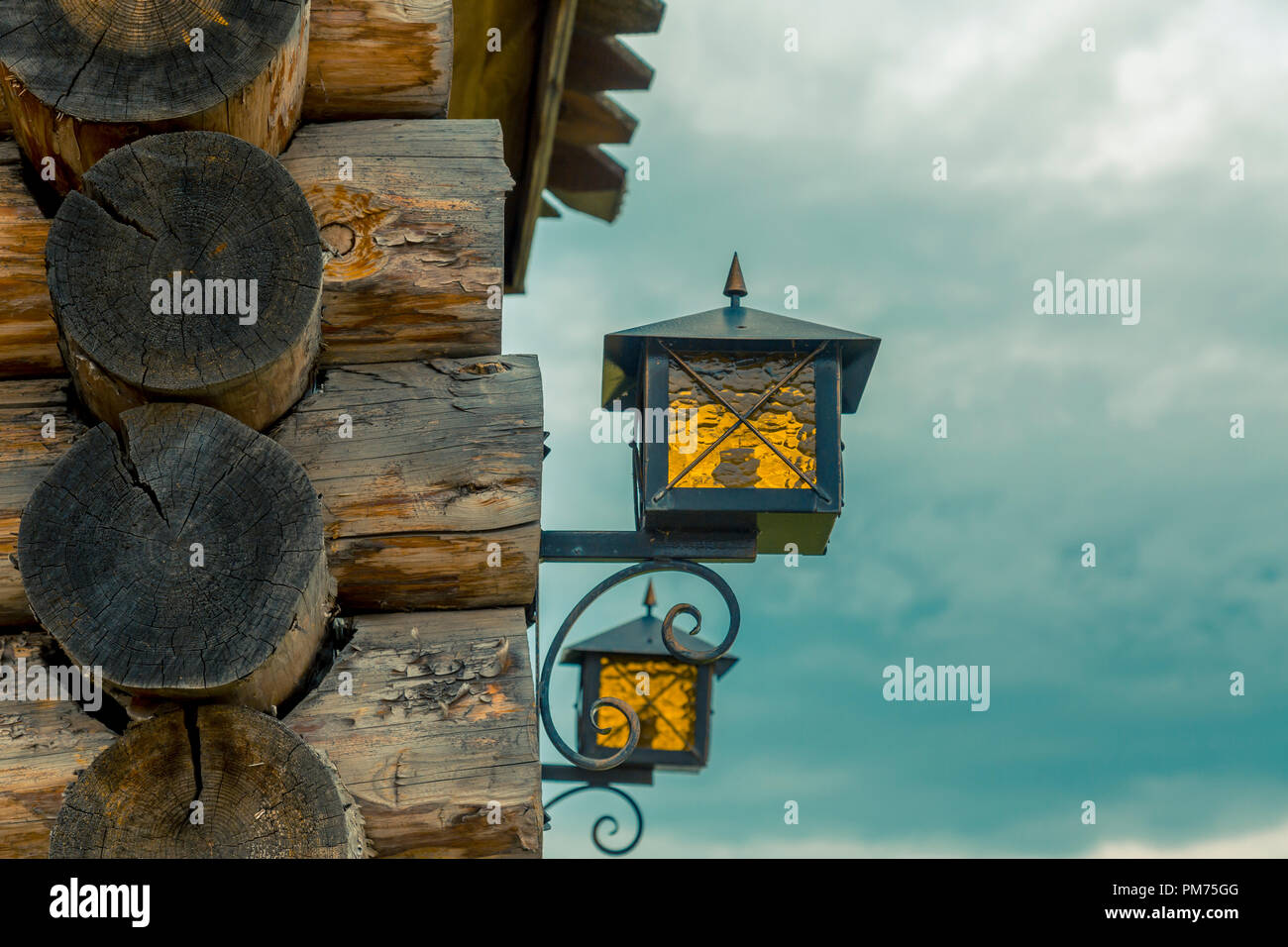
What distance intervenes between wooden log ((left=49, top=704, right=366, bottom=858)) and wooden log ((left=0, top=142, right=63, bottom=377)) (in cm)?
88

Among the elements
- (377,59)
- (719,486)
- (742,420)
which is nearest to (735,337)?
(742,420)

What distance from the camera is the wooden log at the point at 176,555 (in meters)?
1.90

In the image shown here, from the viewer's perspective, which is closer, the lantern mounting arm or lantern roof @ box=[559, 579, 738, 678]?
the lantern mounting arm

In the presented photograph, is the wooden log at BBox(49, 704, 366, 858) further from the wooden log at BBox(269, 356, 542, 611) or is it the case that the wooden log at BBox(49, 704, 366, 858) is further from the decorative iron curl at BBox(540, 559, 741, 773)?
the decorative iron curl at BBox(540, 559, 741, 773)

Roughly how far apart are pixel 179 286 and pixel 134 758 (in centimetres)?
78

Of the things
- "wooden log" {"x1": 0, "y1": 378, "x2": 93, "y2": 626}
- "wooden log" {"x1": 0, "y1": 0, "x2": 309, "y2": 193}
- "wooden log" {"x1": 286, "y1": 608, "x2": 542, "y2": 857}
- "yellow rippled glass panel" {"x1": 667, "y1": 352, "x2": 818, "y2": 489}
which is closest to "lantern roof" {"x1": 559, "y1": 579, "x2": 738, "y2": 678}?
"yellow rippled glass panel" {"x1": 667, "y1": 352, "x2": 818, "y2": 489}

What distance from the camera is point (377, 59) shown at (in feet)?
8.71

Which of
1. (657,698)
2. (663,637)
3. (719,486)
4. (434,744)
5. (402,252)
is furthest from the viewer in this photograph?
(657,698)

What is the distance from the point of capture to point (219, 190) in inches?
84.1

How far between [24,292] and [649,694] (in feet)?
9.71

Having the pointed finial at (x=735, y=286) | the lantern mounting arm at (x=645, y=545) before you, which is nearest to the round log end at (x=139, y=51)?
the lantern mounting arm at (x=645, y=545)

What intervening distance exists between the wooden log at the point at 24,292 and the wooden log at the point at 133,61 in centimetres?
27

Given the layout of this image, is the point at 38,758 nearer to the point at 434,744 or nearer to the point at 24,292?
the point at 434,744

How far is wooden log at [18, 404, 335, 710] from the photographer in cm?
190
